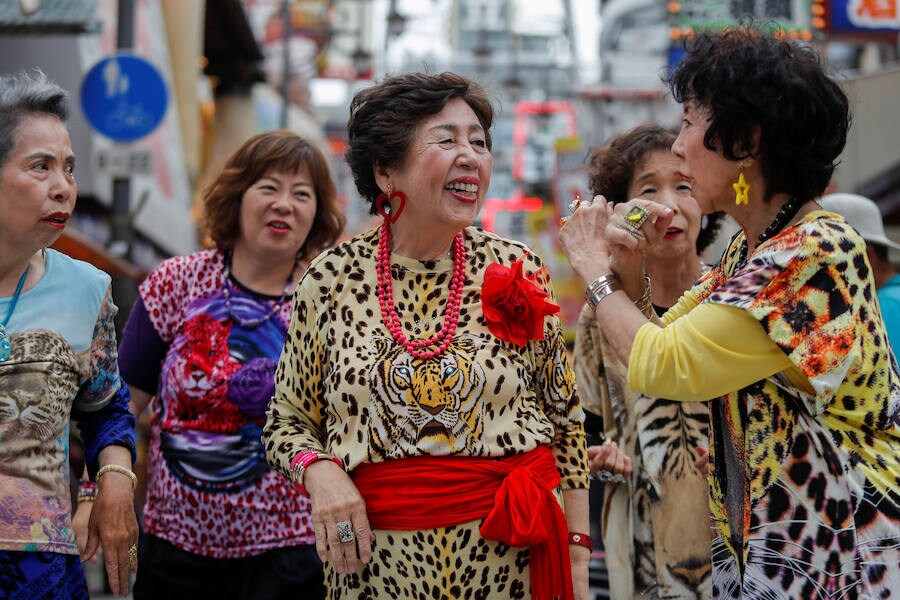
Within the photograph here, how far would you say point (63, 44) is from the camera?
11.1m

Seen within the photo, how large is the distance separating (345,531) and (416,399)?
41cm

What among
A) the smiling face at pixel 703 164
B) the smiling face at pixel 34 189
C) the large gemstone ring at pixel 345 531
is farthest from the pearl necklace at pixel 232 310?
the smiling face at pixel 703 164

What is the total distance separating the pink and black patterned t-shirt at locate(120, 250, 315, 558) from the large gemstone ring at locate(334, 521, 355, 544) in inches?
49.6

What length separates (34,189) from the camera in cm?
296

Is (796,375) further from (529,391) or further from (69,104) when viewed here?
(69,104)

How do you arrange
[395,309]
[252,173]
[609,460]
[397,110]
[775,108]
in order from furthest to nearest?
[252,173]
[609,460]
[397,110]
[395,309]
[775,108]

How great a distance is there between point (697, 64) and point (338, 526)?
1.57 m

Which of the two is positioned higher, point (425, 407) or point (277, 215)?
point (277, 215)

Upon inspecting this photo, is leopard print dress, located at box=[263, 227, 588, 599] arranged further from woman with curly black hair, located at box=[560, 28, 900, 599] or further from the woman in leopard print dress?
woman with curly black hair, located at box=[560, 28, 900, 599]

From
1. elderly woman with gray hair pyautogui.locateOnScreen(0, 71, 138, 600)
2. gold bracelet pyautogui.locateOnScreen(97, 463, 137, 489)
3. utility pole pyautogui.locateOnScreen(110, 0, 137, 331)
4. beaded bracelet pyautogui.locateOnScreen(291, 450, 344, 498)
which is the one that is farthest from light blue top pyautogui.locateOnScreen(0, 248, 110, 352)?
utility pole pyautogui.locateOnScreen(110, 0, 137, 331)

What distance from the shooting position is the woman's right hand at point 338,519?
2.79m

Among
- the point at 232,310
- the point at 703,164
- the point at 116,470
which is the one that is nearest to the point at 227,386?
the point at 232,310

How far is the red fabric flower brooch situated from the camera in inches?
117

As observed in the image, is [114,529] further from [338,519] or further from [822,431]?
[822,431]
